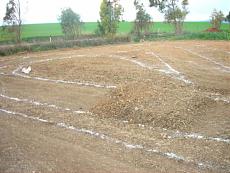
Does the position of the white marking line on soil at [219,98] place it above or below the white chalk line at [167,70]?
below

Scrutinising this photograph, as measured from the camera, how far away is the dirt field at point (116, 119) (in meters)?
9.37

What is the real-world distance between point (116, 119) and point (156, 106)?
1333mm

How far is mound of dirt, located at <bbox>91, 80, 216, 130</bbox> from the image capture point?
1220 centimetres

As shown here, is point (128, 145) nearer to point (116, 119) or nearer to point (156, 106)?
point (116, 119)

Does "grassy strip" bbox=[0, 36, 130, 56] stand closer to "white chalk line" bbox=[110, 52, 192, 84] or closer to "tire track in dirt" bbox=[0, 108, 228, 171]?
"white chalk line" bbox=[110, 52, 192, 84]

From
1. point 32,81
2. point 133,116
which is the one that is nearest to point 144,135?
point 133,116

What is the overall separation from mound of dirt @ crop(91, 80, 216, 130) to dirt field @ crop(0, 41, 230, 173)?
3 centimetres

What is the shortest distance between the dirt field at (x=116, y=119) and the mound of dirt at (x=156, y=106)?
0.03 meters

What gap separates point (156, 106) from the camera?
12961mm

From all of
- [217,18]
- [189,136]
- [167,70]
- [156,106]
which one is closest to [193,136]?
[189,136]

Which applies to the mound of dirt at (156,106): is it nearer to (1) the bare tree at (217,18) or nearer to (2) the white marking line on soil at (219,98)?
(2) the white marking line on soil at (219,98)

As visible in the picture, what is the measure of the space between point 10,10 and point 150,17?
75.2 ft

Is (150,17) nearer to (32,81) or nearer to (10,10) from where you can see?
(10,10)

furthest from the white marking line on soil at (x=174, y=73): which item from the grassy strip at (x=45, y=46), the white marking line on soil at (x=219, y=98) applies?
the grassy strip at (x=45, y=46)
